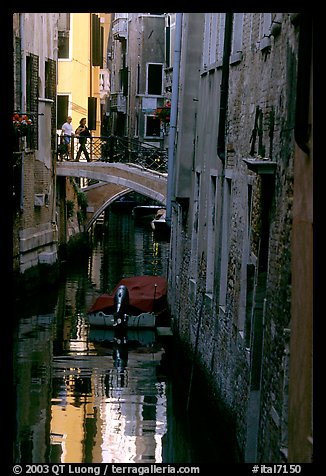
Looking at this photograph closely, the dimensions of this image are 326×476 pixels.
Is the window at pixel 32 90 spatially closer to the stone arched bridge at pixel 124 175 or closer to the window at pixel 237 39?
the stone arched bridge at pixel 124 175

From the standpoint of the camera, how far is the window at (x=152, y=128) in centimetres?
4650

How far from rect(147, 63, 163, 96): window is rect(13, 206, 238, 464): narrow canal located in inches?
876

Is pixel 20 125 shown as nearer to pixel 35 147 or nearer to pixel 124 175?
pixel 35 147

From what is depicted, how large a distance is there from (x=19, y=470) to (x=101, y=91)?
41.3 metres

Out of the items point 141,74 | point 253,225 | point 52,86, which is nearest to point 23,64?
point 52,86

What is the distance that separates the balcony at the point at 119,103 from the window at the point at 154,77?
5414 millimetres

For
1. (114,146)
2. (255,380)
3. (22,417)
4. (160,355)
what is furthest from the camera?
(114,146)

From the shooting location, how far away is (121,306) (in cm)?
2128

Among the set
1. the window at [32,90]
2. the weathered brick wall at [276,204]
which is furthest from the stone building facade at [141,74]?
the weathered brick wall at [276,204]

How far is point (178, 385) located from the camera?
15.9m

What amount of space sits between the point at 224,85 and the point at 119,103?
39462 mm

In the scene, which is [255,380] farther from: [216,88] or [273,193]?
[216,88]

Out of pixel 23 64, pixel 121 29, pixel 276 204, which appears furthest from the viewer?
pixel 121 29
